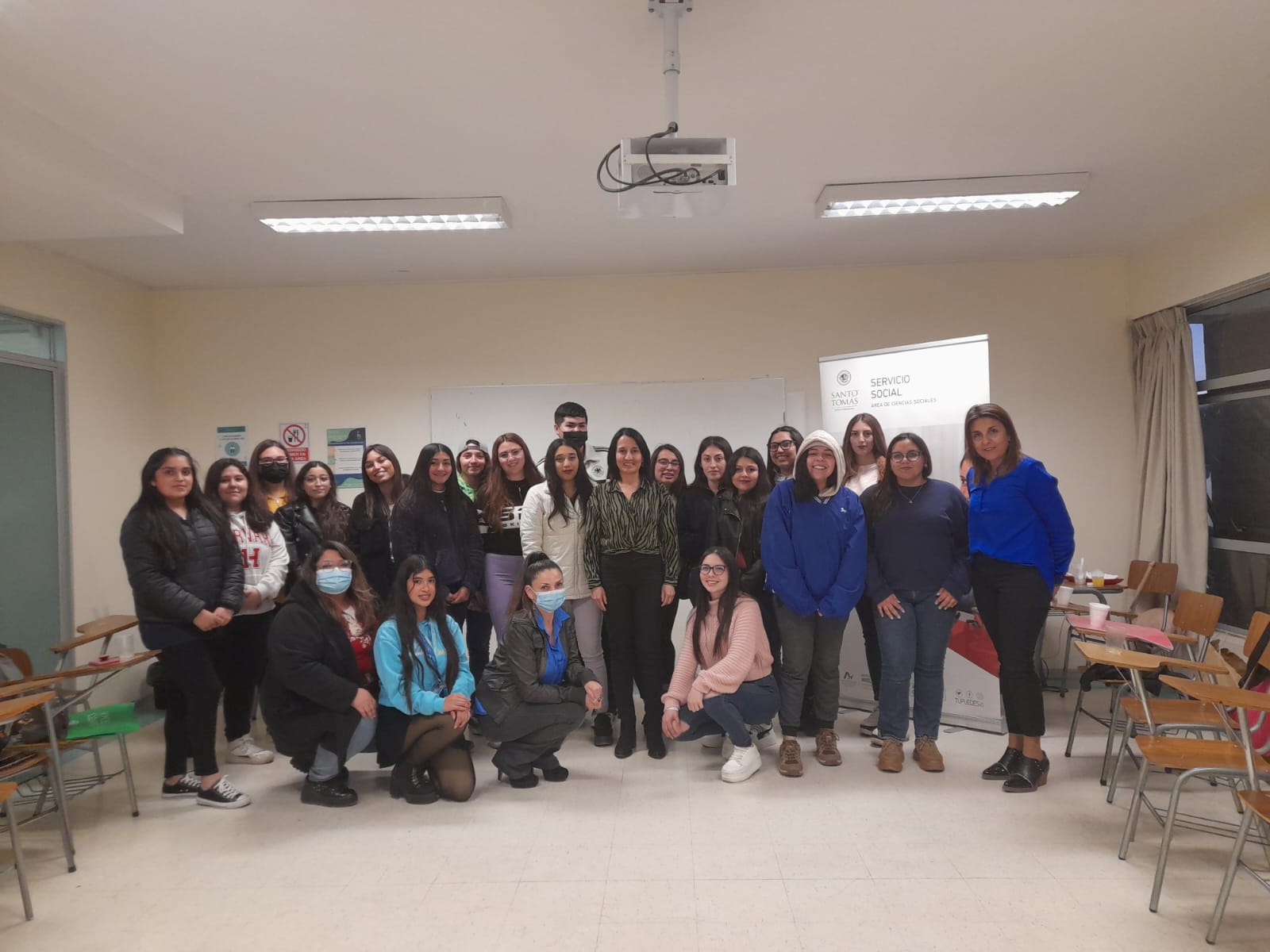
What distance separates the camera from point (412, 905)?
99.0 inches

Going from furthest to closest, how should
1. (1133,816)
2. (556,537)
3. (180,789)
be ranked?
(556,537) → (180,789) → (1133,816)

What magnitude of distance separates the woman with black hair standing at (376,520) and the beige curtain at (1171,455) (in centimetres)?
472

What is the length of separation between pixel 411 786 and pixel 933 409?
10.7 ft

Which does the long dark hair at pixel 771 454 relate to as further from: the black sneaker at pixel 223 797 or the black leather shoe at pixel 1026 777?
the black sneaker at pixel 223 797

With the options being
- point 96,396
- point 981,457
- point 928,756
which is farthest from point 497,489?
point 96,396

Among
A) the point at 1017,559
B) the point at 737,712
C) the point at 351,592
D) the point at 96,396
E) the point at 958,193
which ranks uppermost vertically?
the point at 958,193

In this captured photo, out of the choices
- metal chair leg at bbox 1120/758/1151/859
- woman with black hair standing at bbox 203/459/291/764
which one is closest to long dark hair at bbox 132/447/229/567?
woman with black hair standing at bbox 203/459/291/764

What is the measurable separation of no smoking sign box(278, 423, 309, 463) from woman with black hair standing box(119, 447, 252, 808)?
2.28 metres

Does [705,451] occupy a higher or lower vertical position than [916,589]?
higher

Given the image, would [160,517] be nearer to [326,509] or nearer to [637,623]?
[326,509]

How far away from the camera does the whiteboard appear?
555 centimetres

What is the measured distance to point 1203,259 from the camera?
4578 mm

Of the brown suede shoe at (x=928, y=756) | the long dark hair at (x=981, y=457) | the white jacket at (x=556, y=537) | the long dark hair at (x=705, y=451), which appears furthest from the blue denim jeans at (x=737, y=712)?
the long dark hair at (x=981, y=457)

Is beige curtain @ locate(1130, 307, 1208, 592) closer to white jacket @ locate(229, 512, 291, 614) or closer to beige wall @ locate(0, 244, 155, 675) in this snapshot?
white jacket @ locate(229, 512, 291, 614)
